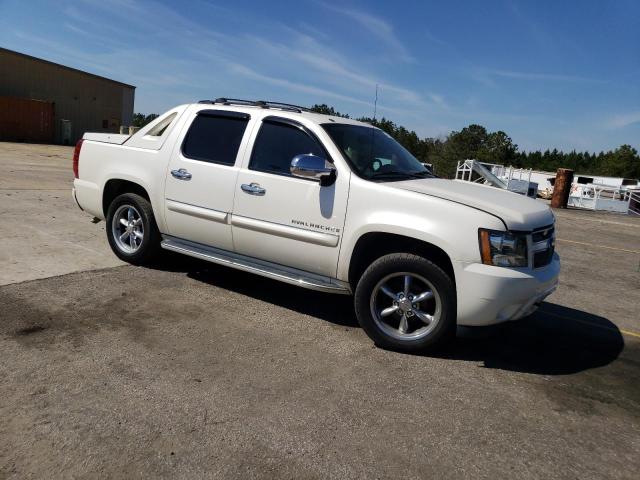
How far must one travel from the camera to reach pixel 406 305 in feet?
13.3

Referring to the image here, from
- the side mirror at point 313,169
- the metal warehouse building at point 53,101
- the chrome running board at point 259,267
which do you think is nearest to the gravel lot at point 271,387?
the chrome running board at point 259,267

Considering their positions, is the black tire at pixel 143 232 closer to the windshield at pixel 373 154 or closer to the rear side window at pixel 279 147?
the rear side window at pixel 279 147

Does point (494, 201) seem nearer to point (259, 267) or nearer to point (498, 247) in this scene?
point (498, 247)

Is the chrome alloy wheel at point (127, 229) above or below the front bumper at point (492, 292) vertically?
below

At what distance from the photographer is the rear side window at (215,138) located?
496 centimetres

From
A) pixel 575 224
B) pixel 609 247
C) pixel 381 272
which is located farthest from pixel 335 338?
pixel 575 224

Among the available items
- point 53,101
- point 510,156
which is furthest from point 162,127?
point 510,156

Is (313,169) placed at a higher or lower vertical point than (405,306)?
higher

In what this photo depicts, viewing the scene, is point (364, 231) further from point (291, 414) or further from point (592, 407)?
point (592, 407)

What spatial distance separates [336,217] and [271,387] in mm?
1522

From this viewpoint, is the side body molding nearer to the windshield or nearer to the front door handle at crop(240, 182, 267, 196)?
the front door handle at crop(240, 182, 267, 196)

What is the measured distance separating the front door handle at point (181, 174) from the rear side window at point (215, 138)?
0.16m

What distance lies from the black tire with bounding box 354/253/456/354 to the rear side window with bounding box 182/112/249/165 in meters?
1.78

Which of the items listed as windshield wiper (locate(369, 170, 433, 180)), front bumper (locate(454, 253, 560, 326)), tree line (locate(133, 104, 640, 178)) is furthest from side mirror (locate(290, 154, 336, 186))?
tree line (locate(133, 104, 640, 178))
